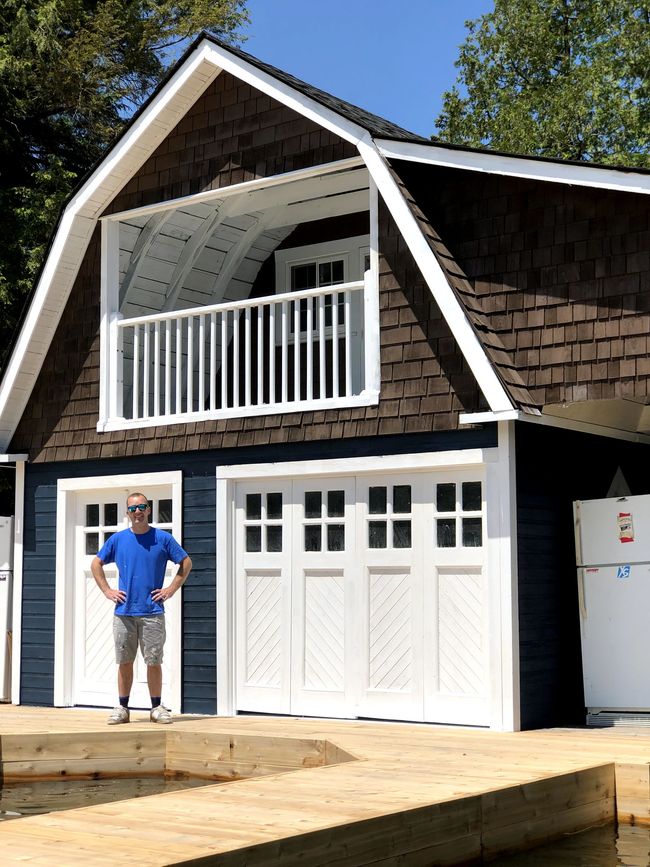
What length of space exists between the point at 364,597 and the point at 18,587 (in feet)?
12.5

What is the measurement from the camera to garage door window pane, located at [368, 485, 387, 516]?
973cm

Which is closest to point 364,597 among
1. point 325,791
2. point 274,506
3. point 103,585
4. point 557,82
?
point 274,506

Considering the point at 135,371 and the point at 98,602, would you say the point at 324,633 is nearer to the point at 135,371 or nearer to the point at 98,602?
the point at 98,602

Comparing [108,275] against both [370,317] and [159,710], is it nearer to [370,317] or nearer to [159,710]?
[370,317]

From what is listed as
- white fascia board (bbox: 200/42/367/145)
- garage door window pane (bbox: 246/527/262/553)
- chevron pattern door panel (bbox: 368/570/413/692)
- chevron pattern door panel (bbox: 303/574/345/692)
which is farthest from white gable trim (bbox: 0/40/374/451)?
chevron pattern door panel (bbox: 368/570/413/692)

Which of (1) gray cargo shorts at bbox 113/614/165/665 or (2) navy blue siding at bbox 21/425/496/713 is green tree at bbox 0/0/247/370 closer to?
(2) navy blue siding at bbox 21/425/496/713

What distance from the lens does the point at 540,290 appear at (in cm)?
920

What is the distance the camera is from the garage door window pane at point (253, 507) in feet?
34.3

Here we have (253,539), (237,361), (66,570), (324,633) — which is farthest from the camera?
(66,570)

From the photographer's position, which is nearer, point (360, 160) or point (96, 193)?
point (360, 160)

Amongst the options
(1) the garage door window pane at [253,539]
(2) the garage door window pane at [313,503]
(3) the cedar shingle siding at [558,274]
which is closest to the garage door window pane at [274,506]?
(1) the garage door window pane at [253,539]

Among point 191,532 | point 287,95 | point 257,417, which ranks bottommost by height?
point 191,532

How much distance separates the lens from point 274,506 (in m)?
10.4

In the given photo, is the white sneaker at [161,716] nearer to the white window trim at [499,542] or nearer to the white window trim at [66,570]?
the white window trim at [499,542]
